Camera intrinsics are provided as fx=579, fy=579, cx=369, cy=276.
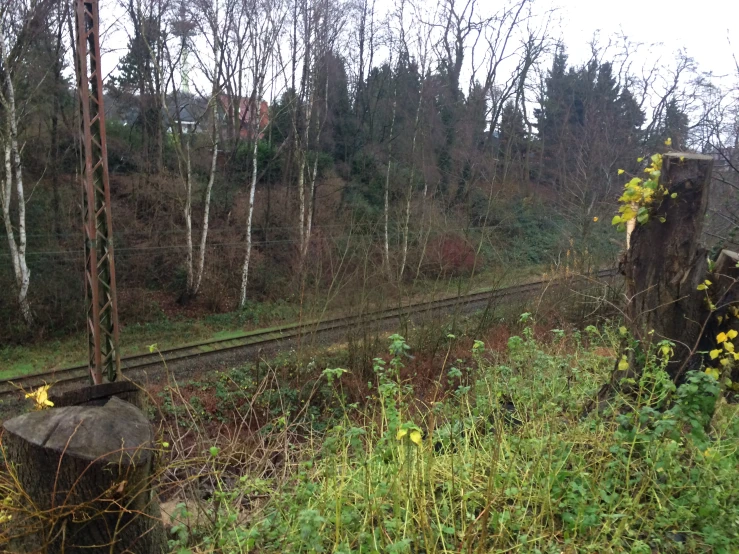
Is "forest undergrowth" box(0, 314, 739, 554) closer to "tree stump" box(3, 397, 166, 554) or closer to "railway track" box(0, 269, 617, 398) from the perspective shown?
"tree stump" box(3, 397, 166, 554)

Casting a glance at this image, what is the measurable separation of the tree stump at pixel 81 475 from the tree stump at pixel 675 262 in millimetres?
3896

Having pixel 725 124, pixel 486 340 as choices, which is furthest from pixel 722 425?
pixel 725 124

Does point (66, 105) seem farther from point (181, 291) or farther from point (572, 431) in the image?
point (572, 431)

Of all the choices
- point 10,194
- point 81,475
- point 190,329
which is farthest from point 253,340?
point 81,475

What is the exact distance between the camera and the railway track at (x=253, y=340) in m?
11.5

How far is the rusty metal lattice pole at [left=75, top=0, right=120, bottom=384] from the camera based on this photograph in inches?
143

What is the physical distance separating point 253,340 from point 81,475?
13108mm

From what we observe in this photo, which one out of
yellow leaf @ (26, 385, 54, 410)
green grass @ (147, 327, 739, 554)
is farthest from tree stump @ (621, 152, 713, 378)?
yellow leaf @ (26, 385, 54, 410)

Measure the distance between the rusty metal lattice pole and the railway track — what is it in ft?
21.7

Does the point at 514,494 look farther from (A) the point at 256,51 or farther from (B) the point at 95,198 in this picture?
(A) the point at 256,51

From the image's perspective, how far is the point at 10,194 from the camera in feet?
51.3

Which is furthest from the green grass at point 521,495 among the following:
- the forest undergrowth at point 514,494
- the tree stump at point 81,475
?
the tree stump at point 81,475

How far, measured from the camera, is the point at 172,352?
14.4 metres

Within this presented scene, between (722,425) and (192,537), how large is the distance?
140 inches
